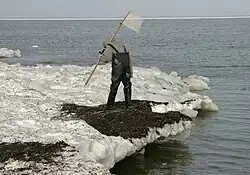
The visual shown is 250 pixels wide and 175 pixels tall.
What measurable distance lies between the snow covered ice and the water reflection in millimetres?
436

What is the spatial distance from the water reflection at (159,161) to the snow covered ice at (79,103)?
44 centimetres

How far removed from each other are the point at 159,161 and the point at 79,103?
12.1 ft

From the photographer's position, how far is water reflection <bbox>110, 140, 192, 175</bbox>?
38.7 feet

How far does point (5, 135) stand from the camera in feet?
34.2

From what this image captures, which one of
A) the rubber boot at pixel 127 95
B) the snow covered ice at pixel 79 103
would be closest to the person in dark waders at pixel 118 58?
the rubber boot at pixel 127 95

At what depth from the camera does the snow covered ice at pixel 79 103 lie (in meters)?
10.4

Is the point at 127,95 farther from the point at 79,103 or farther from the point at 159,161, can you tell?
the point at 159,161

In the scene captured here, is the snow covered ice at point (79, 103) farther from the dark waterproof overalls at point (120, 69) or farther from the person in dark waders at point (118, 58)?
the person in dark waders at point (118, 58)

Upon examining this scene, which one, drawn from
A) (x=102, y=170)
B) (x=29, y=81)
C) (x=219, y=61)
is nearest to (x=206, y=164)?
(x=102, y=170)

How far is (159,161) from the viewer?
12.6 metres

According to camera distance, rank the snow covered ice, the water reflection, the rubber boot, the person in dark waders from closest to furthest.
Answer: the snow covered ice
the water reflection
the person in dark waders
the rubber boot

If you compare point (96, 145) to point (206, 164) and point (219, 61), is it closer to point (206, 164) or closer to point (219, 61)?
point (206, 164)

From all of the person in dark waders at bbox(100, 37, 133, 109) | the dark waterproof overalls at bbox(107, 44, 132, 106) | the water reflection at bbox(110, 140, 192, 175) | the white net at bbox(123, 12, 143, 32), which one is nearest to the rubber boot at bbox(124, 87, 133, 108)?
the dark waterproof overalls at bbox(107, 44, 132, 106)

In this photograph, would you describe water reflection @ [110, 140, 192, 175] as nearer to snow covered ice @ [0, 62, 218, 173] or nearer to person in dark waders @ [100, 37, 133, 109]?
snow covered ice @ [0, 62, 218, 173]
